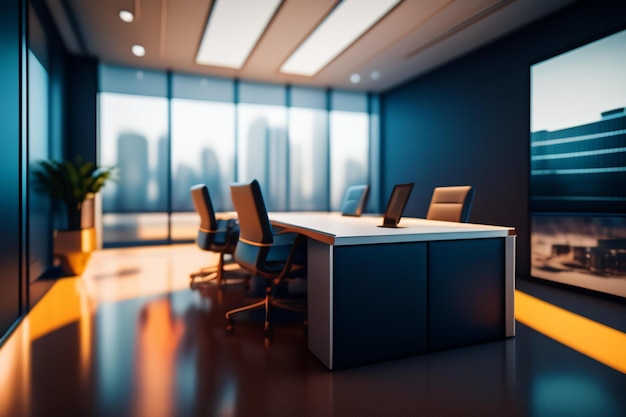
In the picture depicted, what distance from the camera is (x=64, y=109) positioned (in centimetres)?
588

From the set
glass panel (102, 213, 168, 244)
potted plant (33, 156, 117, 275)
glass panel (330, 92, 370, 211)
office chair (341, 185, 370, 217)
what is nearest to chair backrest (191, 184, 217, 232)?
office chair (341, 185, 370, 217)

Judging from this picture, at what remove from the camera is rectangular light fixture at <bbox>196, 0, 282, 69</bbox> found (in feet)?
14.8

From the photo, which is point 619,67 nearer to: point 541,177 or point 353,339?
point 541,177

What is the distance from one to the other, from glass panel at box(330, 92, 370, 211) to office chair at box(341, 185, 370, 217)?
3.36m

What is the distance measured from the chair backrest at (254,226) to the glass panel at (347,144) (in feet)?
17.3

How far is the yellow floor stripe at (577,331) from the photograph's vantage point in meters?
2.38

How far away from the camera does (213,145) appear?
711cm

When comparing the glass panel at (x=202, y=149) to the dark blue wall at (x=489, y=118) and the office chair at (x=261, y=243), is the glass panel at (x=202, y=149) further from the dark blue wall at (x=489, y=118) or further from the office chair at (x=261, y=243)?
the office chair at (x=261, y=243)

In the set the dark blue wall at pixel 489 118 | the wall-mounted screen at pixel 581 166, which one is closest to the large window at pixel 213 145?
the dark blue wall at pixel 489 118

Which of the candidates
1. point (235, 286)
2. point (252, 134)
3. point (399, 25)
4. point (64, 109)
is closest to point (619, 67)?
point (399, 25)

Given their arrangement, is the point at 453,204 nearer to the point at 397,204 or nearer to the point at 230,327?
the point at 397,204

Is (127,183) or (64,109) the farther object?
(127,183)

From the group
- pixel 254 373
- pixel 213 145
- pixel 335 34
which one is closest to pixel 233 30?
pixel 335 34

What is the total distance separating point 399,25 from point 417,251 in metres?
3.85
